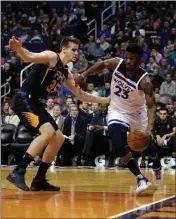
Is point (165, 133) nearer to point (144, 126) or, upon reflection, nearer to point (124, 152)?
point (144, 126)

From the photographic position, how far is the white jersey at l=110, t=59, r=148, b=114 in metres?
8.62

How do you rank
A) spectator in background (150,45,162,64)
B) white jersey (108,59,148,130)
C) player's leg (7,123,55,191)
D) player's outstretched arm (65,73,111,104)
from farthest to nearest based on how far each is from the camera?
spectator in background (150,45,162,64)
player's outstretched arm (65,73,111,104)
white jersey (108,59,148,130)
player's leg (7,123,55,191)

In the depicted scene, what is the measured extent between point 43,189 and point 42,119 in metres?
1.03

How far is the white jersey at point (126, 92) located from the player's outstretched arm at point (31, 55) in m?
1.01

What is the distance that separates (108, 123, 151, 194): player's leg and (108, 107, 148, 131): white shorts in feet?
0.26

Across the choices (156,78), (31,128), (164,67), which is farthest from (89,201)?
(164,67)

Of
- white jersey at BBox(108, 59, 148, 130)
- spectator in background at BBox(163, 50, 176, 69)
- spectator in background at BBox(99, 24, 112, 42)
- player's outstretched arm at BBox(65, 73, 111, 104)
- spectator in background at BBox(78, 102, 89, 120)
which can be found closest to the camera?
white jersey at BBox(108, 59, 148, 130)

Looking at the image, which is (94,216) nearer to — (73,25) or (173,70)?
(173,70)

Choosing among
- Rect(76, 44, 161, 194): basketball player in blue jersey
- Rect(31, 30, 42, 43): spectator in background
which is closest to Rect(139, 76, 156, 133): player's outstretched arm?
Rect(76, 44, 161, 194): basketball player in blue jersey

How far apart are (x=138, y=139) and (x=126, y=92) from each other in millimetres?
729

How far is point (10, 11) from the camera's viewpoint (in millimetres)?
25922

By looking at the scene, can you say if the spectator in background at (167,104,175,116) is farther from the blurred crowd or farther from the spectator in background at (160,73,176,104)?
the spectator in background at (160,73,176,104)

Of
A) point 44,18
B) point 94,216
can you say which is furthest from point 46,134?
point 44,18

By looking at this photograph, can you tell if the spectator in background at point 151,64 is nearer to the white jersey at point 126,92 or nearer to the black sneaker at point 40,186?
the white jersey at point 126,92
